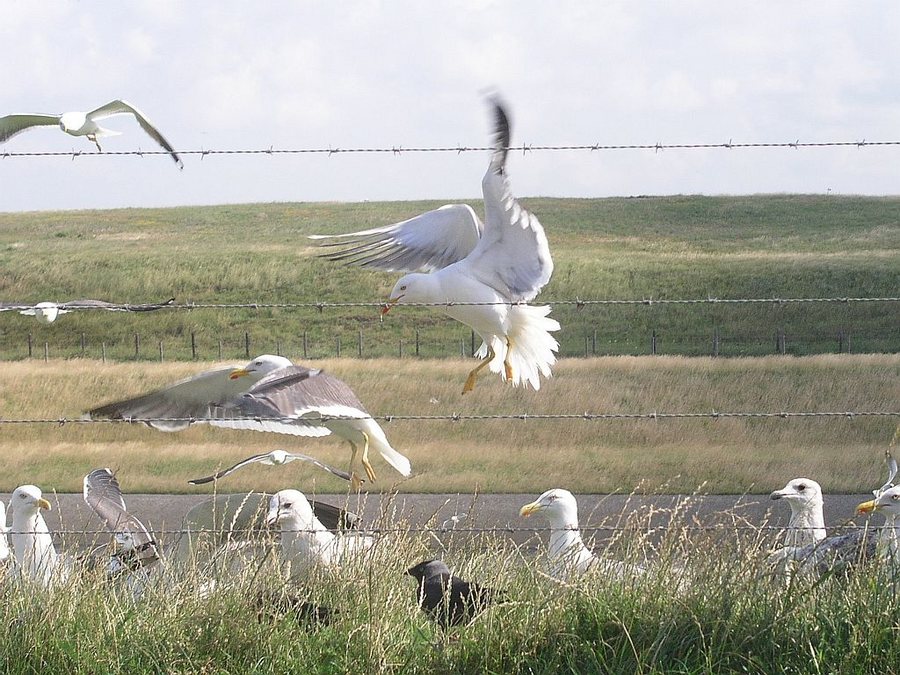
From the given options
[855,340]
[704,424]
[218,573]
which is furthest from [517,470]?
[218,573]

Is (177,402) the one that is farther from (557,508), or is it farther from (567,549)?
(567,549)

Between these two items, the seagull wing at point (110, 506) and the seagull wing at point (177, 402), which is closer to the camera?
the seagull wing at point (110, 506)

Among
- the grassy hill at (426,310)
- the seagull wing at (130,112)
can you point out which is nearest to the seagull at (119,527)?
the seagull wing at (130,112)

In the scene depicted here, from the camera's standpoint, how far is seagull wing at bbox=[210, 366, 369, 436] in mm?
5316

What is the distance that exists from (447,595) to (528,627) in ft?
1.02

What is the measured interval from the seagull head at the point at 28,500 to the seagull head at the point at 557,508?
1956 mm

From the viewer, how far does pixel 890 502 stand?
4.34m

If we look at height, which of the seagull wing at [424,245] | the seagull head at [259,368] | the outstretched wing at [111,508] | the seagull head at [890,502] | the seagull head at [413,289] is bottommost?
the outstretched wing at [111,508]

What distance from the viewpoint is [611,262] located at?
16453mm

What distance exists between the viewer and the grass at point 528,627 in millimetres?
2980

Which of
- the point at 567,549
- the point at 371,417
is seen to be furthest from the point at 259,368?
the point at 567,549

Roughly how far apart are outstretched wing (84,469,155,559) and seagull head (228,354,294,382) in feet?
4.22

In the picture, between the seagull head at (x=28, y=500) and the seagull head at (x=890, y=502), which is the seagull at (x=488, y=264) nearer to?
the seagull head at (x=28, y=500)

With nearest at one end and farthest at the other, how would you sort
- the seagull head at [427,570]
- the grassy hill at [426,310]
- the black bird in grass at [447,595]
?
the black bird in grass at [447,595], the seagull head at [427,570], the grassy hill at [426,310]
